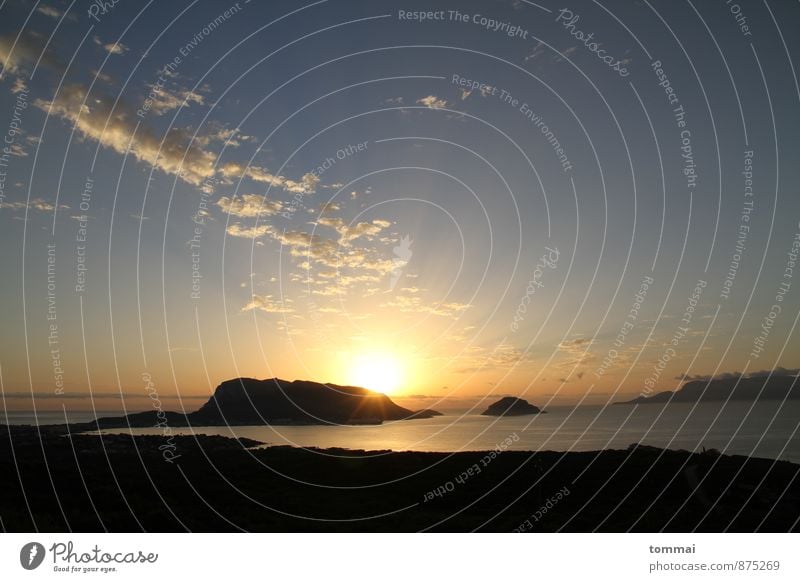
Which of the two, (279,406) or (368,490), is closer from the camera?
(368,490)

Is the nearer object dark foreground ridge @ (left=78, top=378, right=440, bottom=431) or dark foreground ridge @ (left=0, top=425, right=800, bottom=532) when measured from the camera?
dark foreground ridge @ (left=0, top=425, right=800, bottom=532)

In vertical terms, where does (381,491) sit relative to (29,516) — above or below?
below

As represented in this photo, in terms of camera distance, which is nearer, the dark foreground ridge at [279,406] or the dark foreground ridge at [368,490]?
the dark foreground ridge at [368,490]

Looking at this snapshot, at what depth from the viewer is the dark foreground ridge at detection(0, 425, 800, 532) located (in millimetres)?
22297

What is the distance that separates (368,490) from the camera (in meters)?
30.2

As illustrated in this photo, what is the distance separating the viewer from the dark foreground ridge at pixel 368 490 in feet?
73.2

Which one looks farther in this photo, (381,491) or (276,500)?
(381,491)

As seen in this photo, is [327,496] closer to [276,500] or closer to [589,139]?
[276,500]

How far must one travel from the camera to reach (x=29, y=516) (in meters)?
19.6
